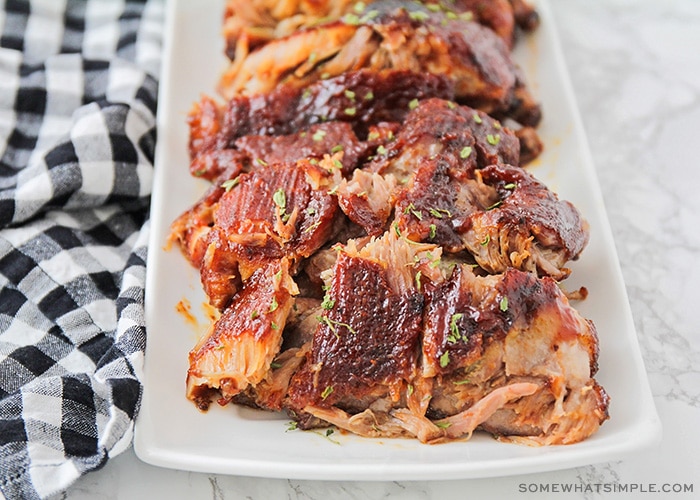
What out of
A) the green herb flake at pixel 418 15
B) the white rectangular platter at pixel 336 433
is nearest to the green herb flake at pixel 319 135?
the white rectangular platter at pixel 336 433

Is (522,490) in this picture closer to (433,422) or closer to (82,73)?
(433,422)

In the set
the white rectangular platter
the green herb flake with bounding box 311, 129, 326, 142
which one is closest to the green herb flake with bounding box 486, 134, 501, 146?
the white rectangular platter

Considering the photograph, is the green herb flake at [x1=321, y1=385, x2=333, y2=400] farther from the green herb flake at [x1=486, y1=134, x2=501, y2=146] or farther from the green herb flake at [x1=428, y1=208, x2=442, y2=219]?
the green herb flake at [x1=486, y1=134, x2=501, y2=146]

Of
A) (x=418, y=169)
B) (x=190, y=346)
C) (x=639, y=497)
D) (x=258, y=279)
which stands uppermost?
(x=418, y=169)

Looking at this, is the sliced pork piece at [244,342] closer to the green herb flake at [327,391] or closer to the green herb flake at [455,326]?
the green herb flake at [327,391]

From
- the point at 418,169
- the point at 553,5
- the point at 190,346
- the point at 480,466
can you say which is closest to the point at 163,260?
the point at 190,346

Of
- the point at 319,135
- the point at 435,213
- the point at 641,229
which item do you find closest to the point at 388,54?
the point at 319,135

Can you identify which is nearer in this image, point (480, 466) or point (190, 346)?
point (480, 466)
